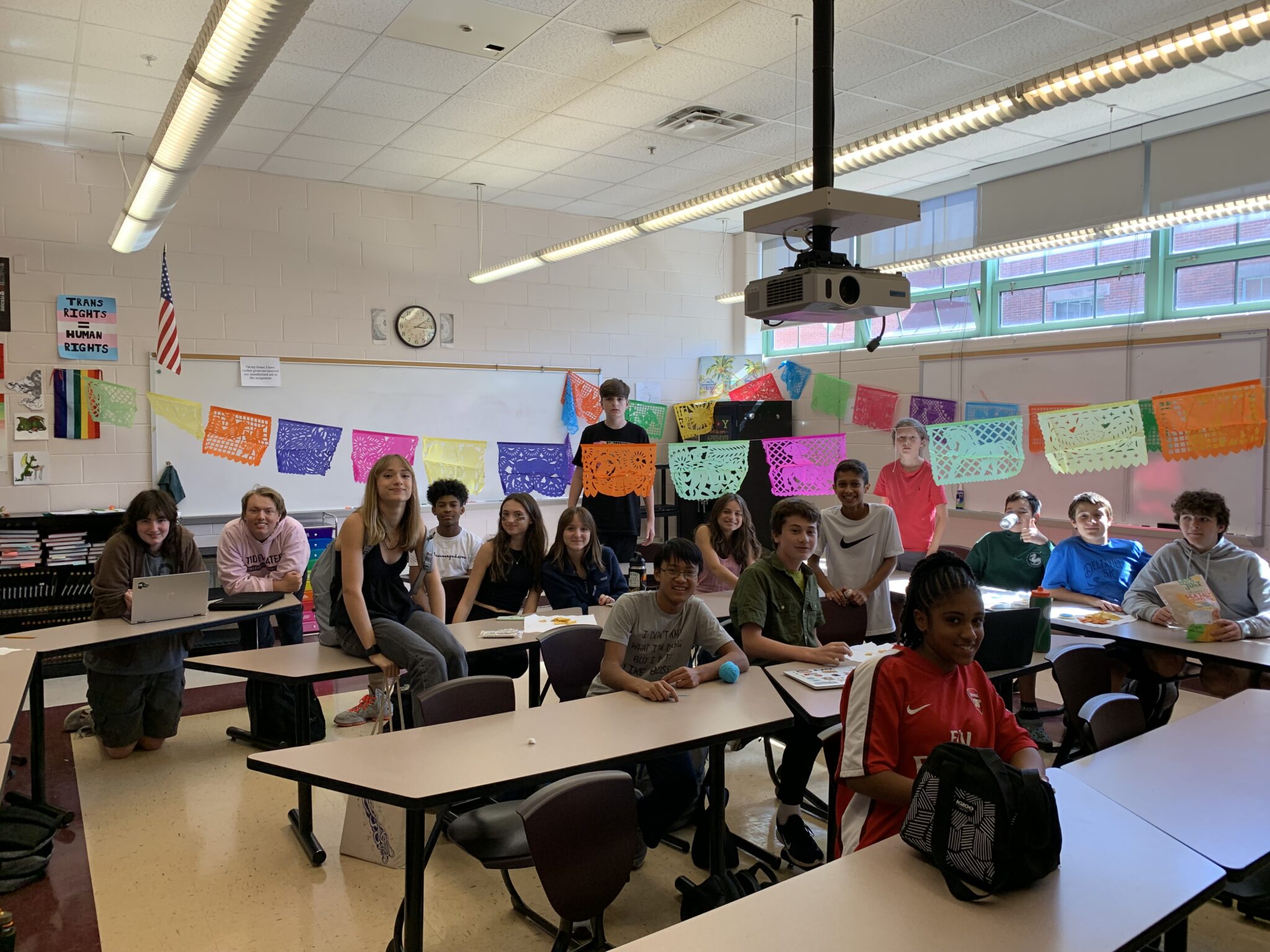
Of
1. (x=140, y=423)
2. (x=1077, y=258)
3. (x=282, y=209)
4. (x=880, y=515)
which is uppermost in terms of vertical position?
(x=282, y=209)

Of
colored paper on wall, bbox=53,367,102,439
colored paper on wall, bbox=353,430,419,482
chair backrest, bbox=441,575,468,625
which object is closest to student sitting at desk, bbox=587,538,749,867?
chair backrest, bbox=441,575,468,625

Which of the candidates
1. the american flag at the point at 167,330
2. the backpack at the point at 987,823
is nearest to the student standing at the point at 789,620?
the backpack at the point at 987,823

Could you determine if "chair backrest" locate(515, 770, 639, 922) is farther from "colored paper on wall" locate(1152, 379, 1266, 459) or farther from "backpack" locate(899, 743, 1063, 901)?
"colored paper on wall" locate(1152, 379, 1266, 459)

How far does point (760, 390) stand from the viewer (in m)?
8.45

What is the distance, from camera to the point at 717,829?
291 centimetres

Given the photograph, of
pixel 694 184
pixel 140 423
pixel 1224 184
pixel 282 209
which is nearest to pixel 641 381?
pixel 694 184

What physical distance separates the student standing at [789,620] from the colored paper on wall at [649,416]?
4.68 m

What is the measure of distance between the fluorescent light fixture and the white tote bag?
11.9ft

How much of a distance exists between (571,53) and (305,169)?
3052 millimetres

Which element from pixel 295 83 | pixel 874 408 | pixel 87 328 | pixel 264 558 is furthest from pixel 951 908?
pixel 87 328

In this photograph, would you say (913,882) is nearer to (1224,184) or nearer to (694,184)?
(1224,184)

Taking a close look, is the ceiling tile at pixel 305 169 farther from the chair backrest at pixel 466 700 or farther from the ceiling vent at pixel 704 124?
the chair backrest at pixel 466 700

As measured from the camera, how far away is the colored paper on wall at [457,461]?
7.44m

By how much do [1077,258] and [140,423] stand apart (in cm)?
694
